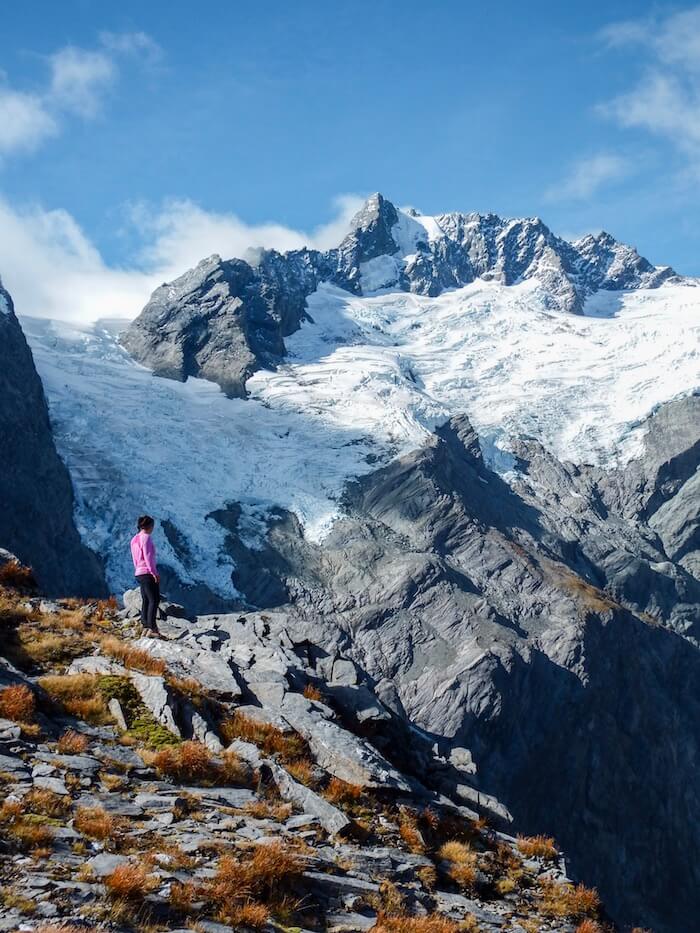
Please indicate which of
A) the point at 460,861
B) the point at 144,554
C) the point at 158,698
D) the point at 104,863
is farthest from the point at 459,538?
the point at 104,863

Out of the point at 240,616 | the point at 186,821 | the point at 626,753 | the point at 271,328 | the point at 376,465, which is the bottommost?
the point at 626,753

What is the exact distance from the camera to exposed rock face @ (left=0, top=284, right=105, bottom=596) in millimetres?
95062

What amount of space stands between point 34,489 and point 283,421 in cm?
4761

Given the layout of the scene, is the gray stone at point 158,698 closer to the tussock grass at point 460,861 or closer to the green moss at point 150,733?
the green moss at point 150,733

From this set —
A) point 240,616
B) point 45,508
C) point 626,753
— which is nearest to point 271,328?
point 45,508

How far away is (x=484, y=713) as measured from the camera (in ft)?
300

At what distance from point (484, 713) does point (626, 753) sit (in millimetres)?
23480

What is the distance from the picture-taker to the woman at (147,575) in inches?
890

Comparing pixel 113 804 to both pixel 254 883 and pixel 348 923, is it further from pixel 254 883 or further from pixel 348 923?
pixel 348 923

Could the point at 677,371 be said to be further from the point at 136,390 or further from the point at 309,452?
the point at 136,390

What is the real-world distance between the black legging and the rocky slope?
19.4 inches

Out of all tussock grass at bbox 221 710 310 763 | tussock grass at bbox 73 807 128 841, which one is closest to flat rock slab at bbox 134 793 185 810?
tussock grass at bbox 73 807 128 841

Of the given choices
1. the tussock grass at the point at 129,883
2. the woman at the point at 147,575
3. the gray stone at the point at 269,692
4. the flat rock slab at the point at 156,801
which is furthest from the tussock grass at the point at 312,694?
the tussock grass at the point at 129,883

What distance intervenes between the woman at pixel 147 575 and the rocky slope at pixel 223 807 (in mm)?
572
